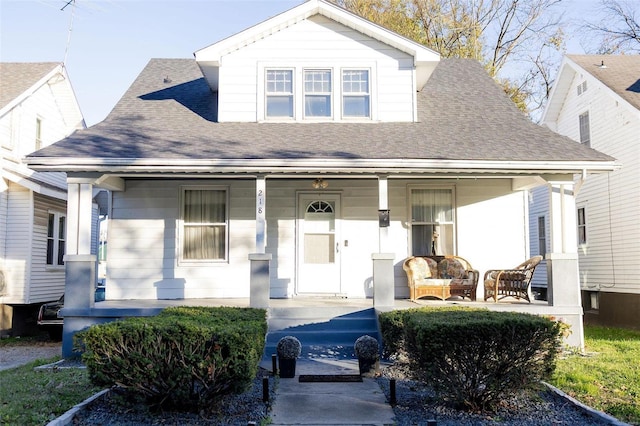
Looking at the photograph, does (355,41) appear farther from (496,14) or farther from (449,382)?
(496,14)

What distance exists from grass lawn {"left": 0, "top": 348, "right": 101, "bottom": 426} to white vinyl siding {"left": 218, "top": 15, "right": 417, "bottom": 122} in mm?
6432

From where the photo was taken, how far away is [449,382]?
5883 millimetres

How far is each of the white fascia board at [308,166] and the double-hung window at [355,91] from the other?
231cm

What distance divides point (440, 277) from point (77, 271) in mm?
6815

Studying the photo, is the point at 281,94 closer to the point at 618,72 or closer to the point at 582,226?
the point at 618,72

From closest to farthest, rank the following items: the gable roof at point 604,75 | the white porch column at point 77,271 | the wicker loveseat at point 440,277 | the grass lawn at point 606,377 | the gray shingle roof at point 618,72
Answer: the grass lawn at point 606,377
the white porch column at point 77,271
the wicker loveseat at point 440,277
the gray shingle roof at point 618,72
the gable roof at point 604,75

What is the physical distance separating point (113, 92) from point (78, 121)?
2081 mm

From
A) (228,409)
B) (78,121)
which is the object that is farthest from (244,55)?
(78,121)

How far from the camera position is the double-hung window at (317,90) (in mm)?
12055

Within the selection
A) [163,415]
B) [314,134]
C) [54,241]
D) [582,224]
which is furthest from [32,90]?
[582,224]

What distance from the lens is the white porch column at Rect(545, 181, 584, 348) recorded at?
33.3 ft

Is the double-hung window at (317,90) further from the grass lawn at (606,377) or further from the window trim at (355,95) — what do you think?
the grass lawn at (606,377)

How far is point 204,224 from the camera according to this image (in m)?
12.0

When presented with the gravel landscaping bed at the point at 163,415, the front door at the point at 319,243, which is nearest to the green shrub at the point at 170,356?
the gravel landscaping bed at the point at 163,415
